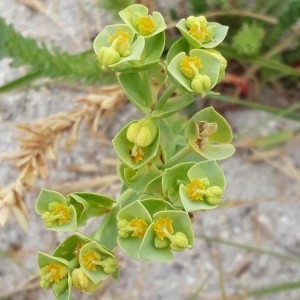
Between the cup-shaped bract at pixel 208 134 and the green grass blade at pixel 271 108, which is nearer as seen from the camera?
the cup-shaped bract at pixel 208 134

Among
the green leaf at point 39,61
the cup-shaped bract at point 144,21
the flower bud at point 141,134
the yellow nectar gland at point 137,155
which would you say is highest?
the cup-shaped bract at point 144,21

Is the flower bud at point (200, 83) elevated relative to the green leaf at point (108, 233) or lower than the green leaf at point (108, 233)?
elevated

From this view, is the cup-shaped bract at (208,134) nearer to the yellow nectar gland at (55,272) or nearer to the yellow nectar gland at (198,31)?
the yellow nectar gland at (198,31)

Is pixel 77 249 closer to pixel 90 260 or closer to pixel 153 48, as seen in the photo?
pixel 90 260

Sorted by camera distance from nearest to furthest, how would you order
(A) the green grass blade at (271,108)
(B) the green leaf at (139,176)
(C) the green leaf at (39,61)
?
(B) the green leaf at (139,176) < (C) the green leaf at (39,61) < (A) the green grass blade at (271,108)

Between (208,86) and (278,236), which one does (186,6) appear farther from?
(208,86)

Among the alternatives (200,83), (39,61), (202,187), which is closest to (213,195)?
(202,187)

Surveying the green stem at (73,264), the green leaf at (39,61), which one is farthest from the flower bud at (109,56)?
the green leaf at (39,61)

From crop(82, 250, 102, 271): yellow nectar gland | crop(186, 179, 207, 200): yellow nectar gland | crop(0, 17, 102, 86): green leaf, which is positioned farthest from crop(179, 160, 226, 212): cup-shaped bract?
crop(0, 17, 102, 86): green leaf
